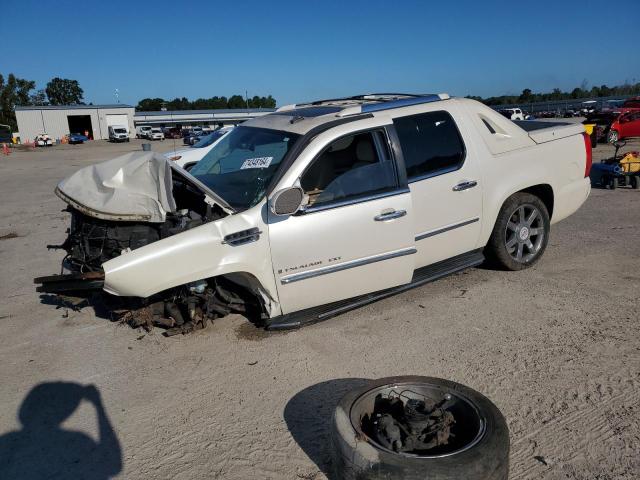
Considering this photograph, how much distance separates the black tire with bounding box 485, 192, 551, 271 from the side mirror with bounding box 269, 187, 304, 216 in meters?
2.33

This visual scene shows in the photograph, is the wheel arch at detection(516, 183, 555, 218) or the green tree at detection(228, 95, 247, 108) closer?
the wheel arch at detection(516, 183, 555, 218)

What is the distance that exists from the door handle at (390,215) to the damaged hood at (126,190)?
5.39 feet

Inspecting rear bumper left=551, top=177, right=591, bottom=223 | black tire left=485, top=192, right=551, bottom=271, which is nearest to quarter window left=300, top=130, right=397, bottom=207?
black tire left=485, top=192, right=551, bottom=271

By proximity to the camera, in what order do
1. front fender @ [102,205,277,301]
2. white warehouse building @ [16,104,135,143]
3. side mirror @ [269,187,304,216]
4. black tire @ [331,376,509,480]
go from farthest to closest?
white warehouse building @ [16,104,135,143] < side mirror @ [269,187,304,216] < front fender @ [102,205,277,301] < black tire @ [331,376,509,480]

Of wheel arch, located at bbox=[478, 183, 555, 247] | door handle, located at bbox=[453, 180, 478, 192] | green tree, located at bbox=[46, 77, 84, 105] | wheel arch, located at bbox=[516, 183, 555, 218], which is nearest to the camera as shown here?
door handle, located at bbox=[453, 180, 478, 192]

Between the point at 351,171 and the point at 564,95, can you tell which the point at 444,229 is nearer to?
the point at 351,171

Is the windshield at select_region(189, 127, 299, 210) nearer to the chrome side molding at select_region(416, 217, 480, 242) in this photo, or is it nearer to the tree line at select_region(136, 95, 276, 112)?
the chrome side molding at select_region(416, 217, 480, 242)

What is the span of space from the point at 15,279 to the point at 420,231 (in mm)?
4886

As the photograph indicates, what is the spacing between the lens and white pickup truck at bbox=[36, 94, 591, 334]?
395cm

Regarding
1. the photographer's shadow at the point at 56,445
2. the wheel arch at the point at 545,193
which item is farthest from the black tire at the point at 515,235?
the photographer's shadow at the point at 56,445

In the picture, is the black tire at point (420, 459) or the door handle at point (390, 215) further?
the door handle at point (390, 215)

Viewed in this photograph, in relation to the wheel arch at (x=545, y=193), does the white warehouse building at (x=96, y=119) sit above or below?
above

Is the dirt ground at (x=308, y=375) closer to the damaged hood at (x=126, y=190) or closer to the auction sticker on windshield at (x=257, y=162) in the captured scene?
the damaged hood at (x=126, y=190)

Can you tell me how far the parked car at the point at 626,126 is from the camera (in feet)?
71.2
